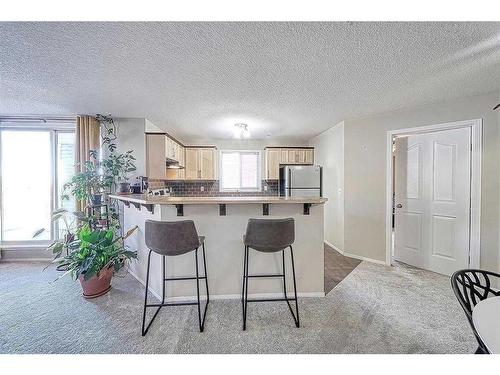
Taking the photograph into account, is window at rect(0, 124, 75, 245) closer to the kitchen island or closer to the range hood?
the range hood

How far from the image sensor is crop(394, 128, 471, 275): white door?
2658mm

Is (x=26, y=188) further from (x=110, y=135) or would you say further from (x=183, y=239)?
(x=183, y=239)

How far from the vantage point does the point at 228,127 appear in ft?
13.1

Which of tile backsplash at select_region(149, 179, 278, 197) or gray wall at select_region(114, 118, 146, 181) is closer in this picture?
gray wall at select_region(114, 118, 146, 181)

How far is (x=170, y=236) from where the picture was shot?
172 cm

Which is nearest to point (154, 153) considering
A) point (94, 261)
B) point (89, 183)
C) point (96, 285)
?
point (89, 183)

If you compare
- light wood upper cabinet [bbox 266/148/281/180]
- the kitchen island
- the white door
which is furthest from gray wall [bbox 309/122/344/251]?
the kitchen island

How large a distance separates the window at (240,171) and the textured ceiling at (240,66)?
224 centimetres

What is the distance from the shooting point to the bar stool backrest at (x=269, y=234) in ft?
5.81

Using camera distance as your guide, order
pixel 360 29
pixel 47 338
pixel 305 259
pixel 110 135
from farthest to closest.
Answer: pixel 110 135, pixel 305 259, pixel 47 338, pixel 360 29

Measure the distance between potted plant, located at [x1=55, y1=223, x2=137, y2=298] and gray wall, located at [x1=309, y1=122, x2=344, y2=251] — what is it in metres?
3.40

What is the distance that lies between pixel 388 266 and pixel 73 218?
16.9ft

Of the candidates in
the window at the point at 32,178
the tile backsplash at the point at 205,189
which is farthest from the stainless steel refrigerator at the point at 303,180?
the window at the point at 32,178

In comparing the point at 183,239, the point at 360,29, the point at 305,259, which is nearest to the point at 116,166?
the point at 183,239
